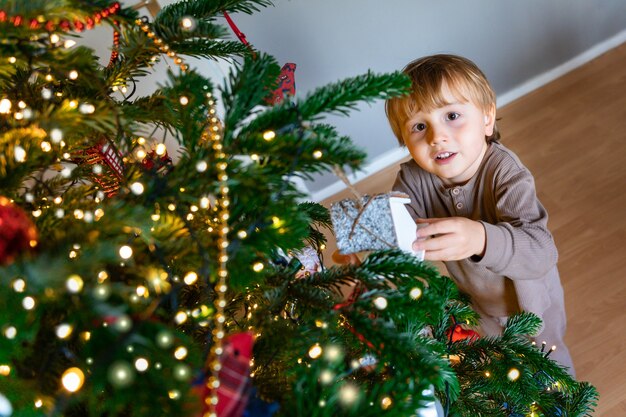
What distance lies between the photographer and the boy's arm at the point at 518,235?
2.52 ft

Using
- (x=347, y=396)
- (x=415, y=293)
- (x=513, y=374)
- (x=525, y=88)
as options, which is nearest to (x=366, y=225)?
(x=415, y=293)

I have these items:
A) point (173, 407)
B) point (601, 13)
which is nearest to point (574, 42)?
point (601, 13)

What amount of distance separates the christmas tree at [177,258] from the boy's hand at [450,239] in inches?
5.2

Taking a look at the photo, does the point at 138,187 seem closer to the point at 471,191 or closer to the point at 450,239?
the point at 450,239

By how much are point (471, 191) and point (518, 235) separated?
0.59ft

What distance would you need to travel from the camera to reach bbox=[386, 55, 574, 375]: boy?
0.76 meters

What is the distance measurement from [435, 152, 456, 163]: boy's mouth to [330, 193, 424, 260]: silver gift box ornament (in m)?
0.32

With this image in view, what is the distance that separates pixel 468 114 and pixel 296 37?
0.84m

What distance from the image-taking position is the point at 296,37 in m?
1.57

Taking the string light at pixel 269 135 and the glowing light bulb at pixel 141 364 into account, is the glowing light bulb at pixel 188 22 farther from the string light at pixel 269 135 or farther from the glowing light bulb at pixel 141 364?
the glowing light bulb at pixel 141 364

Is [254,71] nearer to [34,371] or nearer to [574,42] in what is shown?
[34,371]

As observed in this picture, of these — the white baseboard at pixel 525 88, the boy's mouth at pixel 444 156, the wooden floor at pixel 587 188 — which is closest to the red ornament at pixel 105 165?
the boy's mouth at pixel 444 156

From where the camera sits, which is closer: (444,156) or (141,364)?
(141,364)

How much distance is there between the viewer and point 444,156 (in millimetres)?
881
